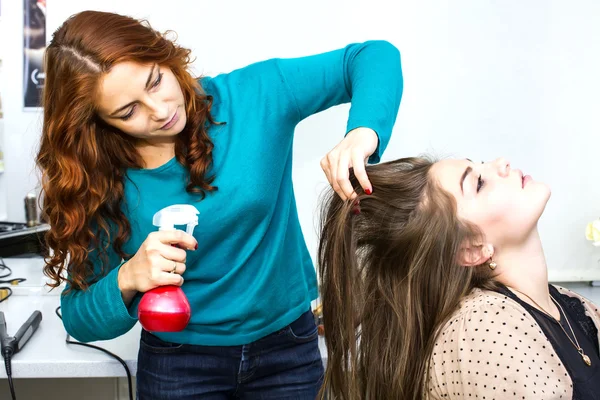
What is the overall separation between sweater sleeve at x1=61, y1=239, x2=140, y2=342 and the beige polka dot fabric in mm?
537

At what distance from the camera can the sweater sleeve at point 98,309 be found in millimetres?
1060

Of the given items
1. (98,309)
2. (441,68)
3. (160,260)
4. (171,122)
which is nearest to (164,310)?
(160,260)

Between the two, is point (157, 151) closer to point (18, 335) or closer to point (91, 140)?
point (91, 140)

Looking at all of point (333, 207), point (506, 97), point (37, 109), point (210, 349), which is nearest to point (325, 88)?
point (333, 207)

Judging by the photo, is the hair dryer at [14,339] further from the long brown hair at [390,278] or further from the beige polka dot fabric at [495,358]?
the beige polka dot fabric at [495,358]

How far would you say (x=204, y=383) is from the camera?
1.17 meters

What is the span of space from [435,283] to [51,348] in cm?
93

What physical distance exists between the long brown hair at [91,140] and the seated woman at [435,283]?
1.04 ft

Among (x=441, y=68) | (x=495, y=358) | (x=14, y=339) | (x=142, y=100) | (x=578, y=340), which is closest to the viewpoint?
(x=495, y=358)

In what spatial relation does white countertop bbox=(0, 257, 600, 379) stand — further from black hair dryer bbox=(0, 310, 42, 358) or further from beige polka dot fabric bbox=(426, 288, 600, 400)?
beige polka dot fabric bbox=(426, 288, 600, 400)

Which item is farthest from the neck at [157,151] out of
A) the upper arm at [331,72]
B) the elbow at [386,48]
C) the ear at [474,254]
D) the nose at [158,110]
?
the ear at [474,254]

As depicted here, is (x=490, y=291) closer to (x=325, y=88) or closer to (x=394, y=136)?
(x=325, y=88)

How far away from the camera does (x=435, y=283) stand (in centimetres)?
110

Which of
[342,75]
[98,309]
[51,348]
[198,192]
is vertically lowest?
[51,348]
